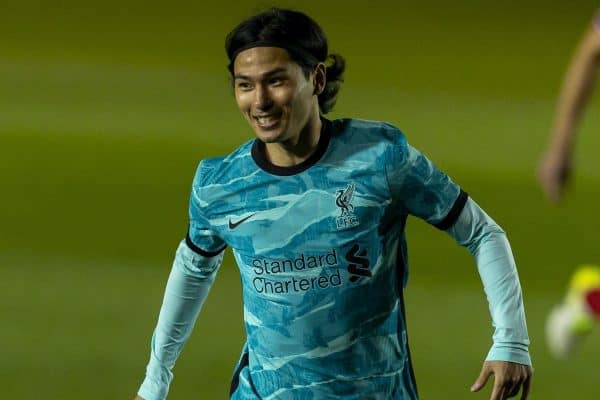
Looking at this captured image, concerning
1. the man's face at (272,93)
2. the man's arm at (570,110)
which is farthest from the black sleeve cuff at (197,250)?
the man's arm at (570,110)

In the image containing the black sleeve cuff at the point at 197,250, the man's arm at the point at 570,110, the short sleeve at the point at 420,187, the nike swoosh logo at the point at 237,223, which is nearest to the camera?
the man's arm at the point at 570,110

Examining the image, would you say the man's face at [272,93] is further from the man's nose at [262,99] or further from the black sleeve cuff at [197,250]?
the black sleeve cuff at [197,250]

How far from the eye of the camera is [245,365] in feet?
10.4

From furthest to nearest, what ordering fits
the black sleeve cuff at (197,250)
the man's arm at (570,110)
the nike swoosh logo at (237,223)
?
the black sleeve cuff at (197,250) → the nike swoosh logo at (237,223) → the man's arm at (570,110)

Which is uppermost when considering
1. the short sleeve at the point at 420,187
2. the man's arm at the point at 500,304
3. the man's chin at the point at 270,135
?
the man's chin at the point at 270,135

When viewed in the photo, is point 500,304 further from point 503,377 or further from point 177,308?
point 177,308

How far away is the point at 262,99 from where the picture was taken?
295 cm

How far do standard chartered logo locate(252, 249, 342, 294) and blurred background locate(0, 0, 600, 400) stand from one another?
178cm

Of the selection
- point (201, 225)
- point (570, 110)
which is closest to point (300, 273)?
point (201, 225)

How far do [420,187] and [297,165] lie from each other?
28cm

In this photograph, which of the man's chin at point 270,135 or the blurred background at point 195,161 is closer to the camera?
the man's chin at point 270,135

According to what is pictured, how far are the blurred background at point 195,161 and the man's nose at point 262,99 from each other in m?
2.00

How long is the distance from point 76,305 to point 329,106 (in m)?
2.38

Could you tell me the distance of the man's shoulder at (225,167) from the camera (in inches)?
122
